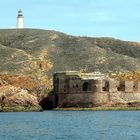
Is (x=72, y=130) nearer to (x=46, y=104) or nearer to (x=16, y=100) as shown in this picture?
(x=16, y=100)

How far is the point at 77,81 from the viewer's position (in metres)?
151

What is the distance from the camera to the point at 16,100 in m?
146

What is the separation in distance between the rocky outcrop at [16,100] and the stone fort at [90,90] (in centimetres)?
706

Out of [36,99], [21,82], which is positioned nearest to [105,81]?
[36,99]

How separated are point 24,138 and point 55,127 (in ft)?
59.5

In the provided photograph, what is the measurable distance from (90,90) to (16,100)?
15.6 metres

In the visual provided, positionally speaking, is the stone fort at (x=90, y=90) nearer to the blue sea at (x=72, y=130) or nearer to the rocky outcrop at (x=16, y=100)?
the rocky outcrop at (x=16, y=100)

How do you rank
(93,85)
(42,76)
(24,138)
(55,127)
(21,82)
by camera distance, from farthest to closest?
(42,76) < (21,82) < (93,85) < (55,127) < (24,138)

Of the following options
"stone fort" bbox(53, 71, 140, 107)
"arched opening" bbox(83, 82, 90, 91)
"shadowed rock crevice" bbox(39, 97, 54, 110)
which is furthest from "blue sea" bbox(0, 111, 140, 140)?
"shadowed rock crevice" bbox(39, 97, 54, 110)

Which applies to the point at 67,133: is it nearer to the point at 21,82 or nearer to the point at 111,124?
the point at 111,124

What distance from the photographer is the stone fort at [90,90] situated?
148250 mm

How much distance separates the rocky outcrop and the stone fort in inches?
278

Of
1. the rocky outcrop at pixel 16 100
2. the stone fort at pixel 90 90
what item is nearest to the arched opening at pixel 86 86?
the stone fort at pixel 90 90

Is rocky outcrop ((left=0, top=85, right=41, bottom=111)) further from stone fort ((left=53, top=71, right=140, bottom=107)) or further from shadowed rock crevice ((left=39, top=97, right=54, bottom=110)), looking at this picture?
shadowed rock crevice ((left=39, top=97, right=54, bottom=110))
